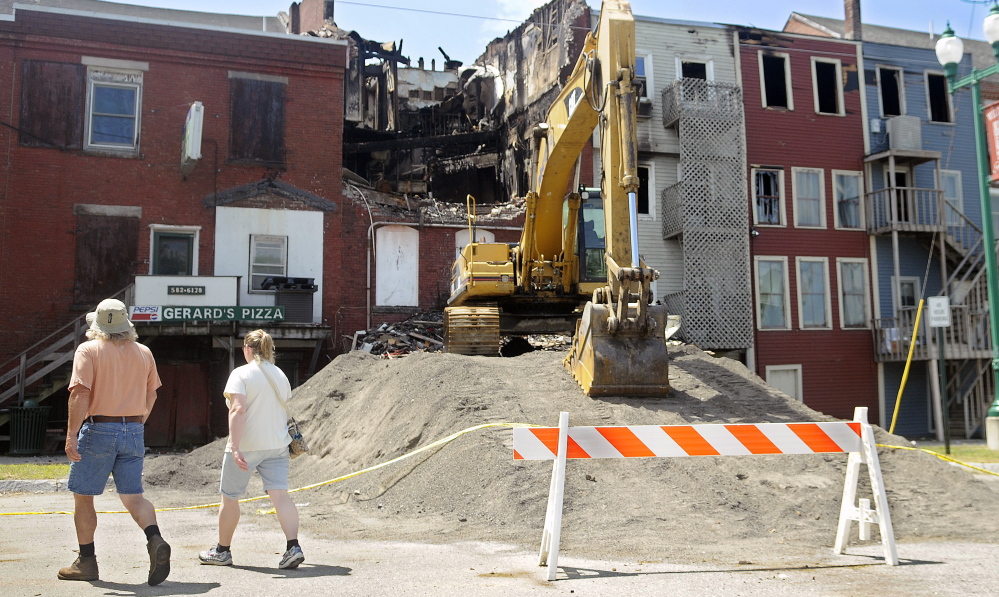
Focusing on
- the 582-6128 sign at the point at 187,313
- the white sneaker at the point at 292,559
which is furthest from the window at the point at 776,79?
the white sneaker at the point at 292,559

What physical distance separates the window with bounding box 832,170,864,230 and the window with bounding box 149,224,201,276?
60.1 ft

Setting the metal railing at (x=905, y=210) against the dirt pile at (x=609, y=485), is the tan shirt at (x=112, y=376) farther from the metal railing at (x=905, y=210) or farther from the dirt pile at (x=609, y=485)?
the metal railing at (x=905, y=210)

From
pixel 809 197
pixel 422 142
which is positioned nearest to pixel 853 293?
→ pixel 809 197

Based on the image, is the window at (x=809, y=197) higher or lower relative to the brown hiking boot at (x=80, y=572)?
higher

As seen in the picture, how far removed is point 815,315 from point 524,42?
12793 millimetres

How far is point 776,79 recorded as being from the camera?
25391 mm

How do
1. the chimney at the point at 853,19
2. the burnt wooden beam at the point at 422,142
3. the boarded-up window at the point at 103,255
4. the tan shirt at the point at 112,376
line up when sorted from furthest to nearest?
the burnt wooden beam at the point at 422,142
the chimney at the point at 853,19
the boarded-up window at the point at 103,255
the tan shirt at the point at 112,376

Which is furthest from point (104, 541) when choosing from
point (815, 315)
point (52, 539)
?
point (815, 315)

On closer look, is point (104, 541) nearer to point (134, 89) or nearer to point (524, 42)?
point (134, 89)

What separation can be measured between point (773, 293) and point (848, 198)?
12.9ft

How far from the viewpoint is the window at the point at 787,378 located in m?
24.1

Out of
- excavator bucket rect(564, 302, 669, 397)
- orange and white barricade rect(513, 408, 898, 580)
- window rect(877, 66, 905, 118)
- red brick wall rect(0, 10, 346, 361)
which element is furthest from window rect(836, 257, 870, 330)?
orange and white barricade rect(513, 408, 898, 580)

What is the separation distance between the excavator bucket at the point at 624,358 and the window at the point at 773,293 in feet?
48.7

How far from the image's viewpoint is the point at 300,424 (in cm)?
1493
